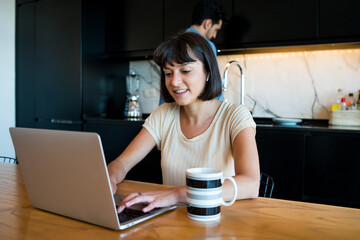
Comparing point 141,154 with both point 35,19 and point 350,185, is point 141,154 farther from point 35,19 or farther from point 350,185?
point 35,19

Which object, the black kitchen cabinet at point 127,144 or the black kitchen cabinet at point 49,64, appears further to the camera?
the black kitchen cabinet at point 49,64

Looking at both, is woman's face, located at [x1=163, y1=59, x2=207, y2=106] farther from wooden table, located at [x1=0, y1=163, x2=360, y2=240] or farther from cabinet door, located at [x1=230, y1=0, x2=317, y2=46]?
cabinet door, located at [x1=230, y1=0, x2=317, y2=46]

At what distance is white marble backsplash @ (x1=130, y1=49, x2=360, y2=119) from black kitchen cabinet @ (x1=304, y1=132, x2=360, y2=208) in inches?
23.0

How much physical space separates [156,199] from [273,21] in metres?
2.12

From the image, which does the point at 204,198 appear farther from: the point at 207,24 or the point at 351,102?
the point at 351,102

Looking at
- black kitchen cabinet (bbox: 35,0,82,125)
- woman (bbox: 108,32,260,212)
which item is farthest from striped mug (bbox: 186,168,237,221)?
black kitchen cabinet (bbox: 35,0,82,125)

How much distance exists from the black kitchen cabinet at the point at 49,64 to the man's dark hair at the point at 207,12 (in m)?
1.30

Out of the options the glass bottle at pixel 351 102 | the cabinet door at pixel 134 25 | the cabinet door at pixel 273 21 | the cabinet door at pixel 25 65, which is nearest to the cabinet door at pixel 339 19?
the cabinet door at pixel 273 21

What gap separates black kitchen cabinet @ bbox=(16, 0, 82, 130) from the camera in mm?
3318

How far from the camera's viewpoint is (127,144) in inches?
121

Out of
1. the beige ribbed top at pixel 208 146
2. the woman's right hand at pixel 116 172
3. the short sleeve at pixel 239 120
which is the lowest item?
the woman's right hand at pixel 116 172

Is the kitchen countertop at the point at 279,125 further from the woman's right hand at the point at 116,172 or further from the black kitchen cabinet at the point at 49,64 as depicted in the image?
the woman's right hand at the point at 116,172

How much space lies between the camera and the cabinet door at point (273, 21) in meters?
2.55

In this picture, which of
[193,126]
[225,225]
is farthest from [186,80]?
[225,225]
